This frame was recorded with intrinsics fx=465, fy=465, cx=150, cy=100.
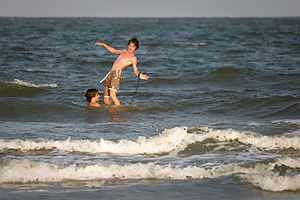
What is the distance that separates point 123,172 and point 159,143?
57.8 inches

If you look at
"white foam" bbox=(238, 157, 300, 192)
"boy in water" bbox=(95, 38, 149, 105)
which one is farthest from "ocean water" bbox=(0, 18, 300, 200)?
"boy in water" bbox=(95, 38, 149, 105)

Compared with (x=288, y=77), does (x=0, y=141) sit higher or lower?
lower

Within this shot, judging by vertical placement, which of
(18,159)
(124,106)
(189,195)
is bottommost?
(189,195)

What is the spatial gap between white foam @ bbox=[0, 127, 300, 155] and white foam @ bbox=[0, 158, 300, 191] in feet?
2.80

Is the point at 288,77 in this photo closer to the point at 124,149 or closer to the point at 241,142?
the point at 241,142

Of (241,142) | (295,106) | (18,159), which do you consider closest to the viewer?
(18,159)

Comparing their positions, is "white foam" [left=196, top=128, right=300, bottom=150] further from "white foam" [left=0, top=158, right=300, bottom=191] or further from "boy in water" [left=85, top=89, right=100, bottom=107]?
"boy in water" [left=85, top=89, right=100, bottom=107]

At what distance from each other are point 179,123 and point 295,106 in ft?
10.2

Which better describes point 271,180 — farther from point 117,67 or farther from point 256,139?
point 117,67

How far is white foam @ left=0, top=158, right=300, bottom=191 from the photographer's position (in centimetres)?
584

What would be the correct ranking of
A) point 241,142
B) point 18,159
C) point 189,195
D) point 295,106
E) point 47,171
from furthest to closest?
1. point 295,106
2. point 241,142
3. point 18,159
4. point 47,171
5. point 189,195

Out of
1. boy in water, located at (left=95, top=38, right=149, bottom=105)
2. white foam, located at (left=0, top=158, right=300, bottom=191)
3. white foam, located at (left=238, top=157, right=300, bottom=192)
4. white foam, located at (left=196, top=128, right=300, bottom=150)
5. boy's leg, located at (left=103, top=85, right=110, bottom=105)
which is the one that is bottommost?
white foam, located at (left=238, top=157, right=300, bottom=192)

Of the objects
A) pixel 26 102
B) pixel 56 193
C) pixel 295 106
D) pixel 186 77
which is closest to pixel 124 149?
pixel 56 193

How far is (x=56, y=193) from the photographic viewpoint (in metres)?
5.38
